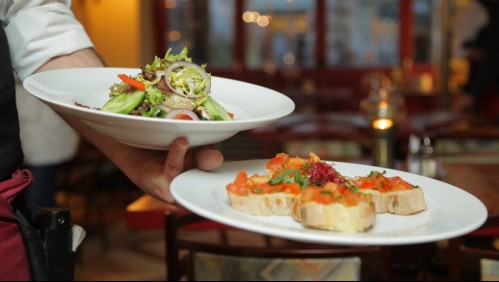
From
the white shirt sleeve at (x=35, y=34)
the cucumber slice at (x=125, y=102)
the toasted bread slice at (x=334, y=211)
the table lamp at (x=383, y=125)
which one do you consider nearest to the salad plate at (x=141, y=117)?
the cucumber slice at (x=125, y=102)

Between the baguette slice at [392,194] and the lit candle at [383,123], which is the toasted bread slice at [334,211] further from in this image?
the lit candle at [383,123]

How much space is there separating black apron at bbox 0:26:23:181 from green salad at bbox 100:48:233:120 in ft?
0.70

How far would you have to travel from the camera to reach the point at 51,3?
1.47 m

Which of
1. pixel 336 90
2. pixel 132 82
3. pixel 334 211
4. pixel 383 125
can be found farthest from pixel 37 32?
pixel 336 90

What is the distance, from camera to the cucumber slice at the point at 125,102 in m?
1.10

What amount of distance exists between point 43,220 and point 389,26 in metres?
9.31

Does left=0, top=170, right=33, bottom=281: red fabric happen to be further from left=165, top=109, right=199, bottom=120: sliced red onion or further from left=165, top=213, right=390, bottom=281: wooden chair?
left=165, top=213, right=390, bottom=281: wooden chair

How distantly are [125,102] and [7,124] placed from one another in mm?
281

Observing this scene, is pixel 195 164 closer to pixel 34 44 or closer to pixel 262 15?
pixel 34 44

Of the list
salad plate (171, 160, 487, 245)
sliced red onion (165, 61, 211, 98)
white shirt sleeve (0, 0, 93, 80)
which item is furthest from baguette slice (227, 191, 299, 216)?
white shirt sleeve (0, 0, 93, 80)

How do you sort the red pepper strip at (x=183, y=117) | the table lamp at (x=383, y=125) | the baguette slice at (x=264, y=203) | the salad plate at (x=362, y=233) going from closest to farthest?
the salad plate at (x=362, y=233)
the baguette slice at (x=264, y=203)
the red pepper strip at (x=183, y=117)
the table lamp at (x=383, y=125)

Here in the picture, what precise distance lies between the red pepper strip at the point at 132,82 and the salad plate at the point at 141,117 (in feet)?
0.23

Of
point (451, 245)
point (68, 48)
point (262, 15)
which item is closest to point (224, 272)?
point (451, 245)

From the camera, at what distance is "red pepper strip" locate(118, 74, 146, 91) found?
1143 mm
